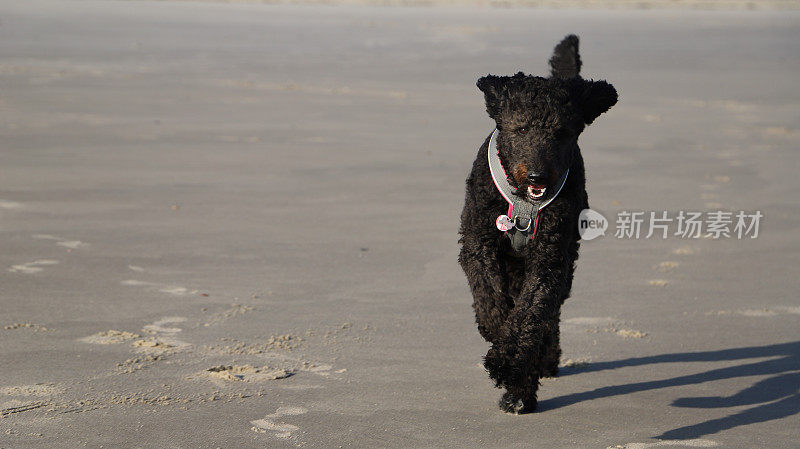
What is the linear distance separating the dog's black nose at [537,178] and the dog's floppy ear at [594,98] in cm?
73

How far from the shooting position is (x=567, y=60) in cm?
729

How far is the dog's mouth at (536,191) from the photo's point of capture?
17.6 ft

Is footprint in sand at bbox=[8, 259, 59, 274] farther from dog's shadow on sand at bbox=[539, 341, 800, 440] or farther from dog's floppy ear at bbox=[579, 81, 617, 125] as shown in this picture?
dog's floppy ear at bbox=[579, 81, 617, 125]

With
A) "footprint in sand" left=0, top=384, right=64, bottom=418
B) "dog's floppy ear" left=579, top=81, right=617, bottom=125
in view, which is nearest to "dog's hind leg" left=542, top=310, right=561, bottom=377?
"dog's floppy ear" left=579, top=81, right=617, bottom=125

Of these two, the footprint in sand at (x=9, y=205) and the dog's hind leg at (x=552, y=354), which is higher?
the footprint in sand at (x=9, y=205)

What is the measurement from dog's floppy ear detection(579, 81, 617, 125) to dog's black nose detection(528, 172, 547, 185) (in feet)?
2.40

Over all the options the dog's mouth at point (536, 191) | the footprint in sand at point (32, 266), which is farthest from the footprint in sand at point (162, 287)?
the dog's mouth at point (536, 191)

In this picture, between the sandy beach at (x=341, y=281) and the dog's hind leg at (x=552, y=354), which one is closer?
the sandy beach at (x=341, y=281)

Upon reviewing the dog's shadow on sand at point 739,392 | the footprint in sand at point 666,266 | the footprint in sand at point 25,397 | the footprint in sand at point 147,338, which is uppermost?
the footprint in sand at point 666,266

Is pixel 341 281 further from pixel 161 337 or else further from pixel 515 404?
pixel 515 404

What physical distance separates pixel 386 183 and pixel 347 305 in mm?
4631

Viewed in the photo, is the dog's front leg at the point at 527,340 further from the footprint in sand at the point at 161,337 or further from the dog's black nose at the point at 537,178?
the footprint in sand at the point at 161,337

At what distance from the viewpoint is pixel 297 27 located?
43.8 m

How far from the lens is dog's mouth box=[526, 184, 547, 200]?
5359 millimetres
